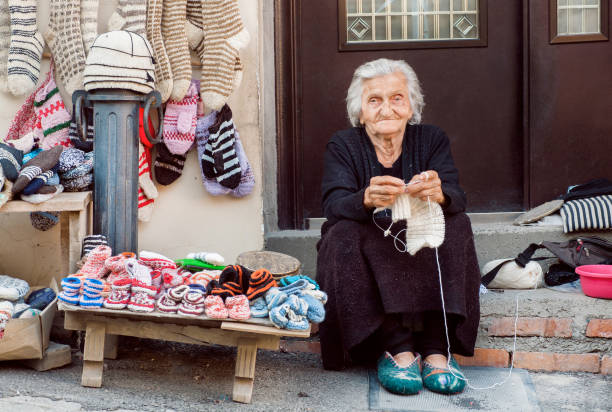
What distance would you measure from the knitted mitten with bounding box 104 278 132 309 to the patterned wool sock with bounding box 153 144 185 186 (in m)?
0.90

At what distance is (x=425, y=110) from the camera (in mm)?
3885

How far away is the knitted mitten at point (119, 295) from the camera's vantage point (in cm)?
252

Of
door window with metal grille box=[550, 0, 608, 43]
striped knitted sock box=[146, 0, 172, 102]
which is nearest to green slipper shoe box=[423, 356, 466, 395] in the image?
striped knitted sock box=[146, 0, 172, 102]

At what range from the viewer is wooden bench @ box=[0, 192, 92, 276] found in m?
2.75

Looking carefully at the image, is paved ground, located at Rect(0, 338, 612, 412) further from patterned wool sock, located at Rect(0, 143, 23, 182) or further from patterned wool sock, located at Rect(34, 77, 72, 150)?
patterned wool sock, located at Rect(34, 77, 72, 150)

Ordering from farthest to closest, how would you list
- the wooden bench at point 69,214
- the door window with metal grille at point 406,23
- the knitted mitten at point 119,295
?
the door window with metal grille at point 406,23, the wooden bench at point 69,214, the knitted mitten at point 119,295

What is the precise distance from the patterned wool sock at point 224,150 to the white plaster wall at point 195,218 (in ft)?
0.40

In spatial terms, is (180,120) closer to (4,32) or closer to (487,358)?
(4,32)

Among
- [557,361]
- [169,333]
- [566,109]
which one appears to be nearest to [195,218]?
[169,333]

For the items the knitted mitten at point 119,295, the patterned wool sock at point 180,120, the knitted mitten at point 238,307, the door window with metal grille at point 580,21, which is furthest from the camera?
the door window with metal grille at point 580,21

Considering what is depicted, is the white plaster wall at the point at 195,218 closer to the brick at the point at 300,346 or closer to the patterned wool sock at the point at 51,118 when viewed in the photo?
the patterned wool sock at the point at 51,118

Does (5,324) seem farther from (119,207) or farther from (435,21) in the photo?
(435,21)

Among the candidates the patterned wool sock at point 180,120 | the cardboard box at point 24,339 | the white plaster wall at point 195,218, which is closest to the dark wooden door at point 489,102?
the white plaster wall at point 195,218

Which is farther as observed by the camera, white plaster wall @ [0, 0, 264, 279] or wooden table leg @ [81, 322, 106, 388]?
white plaster wall @ [0, 0, 264, 279]
